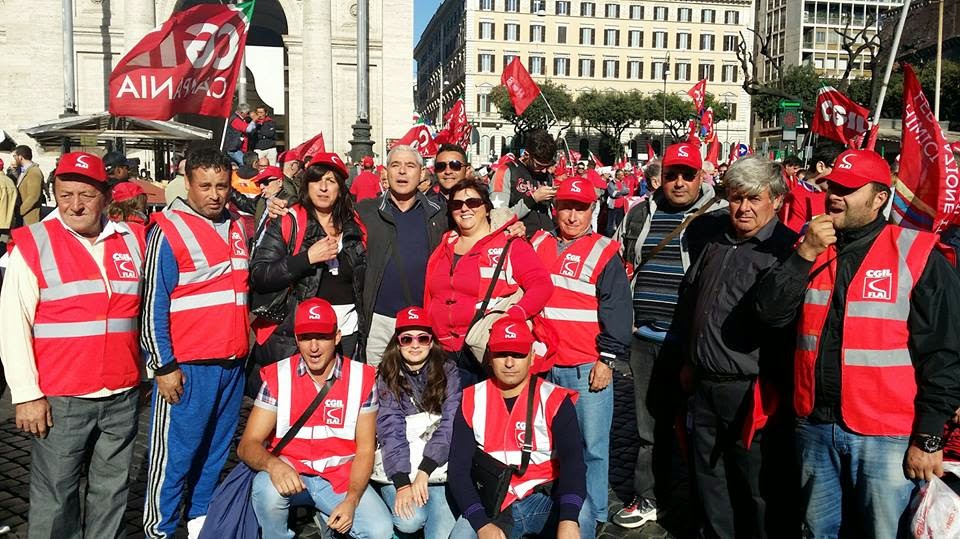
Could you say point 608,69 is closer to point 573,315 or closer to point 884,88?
point 884,88

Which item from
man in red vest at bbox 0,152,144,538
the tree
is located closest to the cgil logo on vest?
man in red vest at bbox 0,152,144,538

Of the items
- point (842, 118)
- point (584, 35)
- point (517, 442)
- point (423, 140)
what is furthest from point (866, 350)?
point (584, 35)

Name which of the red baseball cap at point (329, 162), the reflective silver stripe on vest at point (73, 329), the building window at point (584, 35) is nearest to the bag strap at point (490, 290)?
the red baseball cap at point (329, 162)

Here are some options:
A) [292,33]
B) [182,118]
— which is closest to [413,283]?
[292,33]

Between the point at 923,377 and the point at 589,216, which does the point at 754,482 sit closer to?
the point at 923,377

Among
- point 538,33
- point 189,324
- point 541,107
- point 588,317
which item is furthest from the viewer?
point 538,33

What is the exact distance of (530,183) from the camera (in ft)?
19.9

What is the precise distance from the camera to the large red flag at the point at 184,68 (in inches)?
243

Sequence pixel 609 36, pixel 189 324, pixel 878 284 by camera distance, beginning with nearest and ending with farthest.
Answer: pixel 878 284 < pixel 189 324 < pixel 609 36

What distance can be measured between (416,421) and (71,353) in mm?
1690

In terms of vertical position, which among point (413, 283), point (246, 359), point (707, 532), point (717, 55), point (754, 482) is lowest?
point (707, 532)

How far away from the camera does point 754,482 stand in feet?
12.5

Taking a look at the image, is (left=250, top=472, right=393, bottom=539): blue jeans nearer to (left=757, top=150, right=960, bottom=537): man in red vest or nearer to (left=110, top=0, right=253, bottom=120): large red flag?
(left=757, top=150, right=960, bottom=537): man in red vest

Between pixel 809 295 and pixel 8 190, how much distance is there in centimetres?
1045
